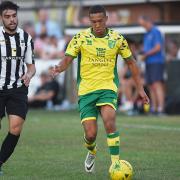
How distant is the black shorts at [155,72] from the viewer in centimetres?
1897

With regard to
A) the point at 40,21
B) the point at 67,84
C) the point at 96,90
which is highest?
the point at 96,90

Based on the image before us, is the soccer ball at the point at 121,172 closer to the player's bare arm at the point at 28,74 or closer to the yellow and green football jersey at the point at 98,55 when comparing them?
the yellow and green football jersey at the point at 98,55

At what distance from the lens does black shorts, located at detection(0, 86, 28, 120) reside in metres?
9.34

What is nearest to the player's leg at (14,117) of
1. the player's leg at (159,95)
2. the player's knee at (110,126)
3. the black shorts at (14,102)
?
the black shorts at (14,102)

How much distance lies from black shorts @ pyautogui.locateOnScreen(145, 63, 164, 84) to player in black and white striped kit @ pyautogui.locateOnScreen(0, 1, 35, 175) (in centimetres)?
969

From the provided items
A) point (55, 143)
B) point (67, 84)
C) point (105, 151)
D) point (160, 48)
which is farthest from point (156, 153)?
point (67, 84)

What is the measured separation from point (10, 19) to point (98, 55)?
1140 millimetres

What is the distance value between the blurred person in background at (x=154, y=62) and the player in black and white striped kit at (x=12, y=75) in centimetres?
950

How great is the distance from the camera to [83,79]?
9.54m

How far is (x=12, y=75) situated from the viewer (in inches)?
371

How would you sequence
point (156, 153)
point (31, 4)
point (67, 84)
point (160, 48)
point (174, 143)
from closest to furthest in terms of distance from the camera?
point (156, 153) < point (174, 143) < point (160, 48) < point (67, 84) < point (31, 4)

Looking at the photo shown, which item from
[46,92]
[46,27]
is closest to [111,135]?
[46,92]

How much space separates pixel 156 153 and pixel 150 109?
27.1 ft

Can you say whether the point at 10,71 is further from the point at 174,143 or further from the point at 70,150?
the point at 174,143
